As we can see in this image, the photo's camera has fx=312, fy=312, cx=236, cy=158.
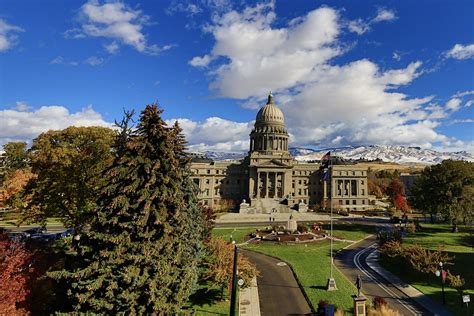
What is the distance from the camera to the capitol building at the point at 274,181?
100 m

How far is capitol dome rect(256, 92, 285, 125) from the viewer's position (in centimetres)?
11556

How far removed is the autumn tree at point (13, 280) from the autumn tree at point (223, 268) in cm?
1340

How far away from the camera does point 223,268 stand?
27578 millimetres

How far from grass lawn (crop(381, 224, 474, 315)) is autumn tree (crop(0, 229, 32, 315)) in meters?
31.4

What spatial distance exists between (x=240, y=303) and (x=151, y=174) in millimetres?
15039

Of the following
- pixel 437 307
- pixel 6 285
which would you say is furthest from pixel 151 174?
pixel 437 307

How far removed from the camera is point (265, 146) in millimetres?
112250

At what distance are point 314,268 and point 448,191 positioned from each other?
1320 inches

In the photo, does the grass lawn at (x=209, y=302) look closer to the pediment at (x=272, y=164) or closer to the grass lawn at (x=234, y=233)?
the grass lawn at (x=234, y=233)

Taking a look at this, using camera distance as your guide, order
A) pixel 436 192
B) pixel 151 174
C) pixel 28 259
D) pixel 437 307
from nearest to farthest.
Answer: pixel 151 174
pixel 28 259
pixel 437 307
pixel 436 192

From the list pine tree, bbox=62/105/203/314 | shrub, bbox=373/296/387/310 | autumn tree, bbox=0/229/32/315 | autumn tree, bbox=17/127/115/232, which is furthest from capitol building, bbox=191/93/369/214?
pine tree, bbox=62/105/203/314

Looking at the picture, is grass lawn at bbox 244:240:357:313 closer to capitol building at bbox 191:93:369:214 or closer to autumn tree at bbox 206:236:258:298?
autumn tree at bbox 206:236:258:298

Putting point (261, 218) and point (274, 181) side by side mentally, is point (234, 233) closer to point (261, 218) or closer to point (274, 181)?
point (261, 218)

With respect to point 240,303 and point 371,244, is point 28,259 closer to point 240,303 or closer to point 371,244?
point 240,303
